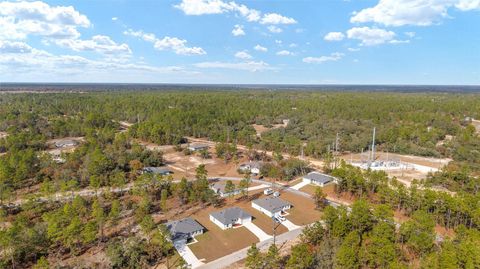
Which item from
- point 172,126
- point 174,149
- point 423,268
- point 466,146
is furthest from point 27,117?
point 466,146

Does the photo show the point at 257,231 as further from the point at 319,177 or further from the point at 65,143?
the point at 65,143

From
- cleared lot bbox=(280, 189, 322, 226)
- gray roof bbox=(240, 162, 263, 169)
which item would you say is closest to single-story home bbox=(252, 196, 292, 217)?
cleared lot bbox=(280, 189, 322, 226)

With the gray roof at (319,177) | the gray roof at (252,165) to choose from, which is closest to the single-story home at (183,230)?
the gray roof at (319,177)

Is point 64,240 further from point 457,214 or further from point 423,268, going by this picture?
point 457,214

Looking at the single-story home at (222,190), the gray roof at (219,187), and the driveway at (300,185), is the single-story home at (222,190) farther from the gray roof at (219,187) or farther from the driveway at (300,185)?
the driveway at (300,185)

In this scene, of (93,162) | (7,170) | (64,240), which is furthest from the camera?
(93,162)
